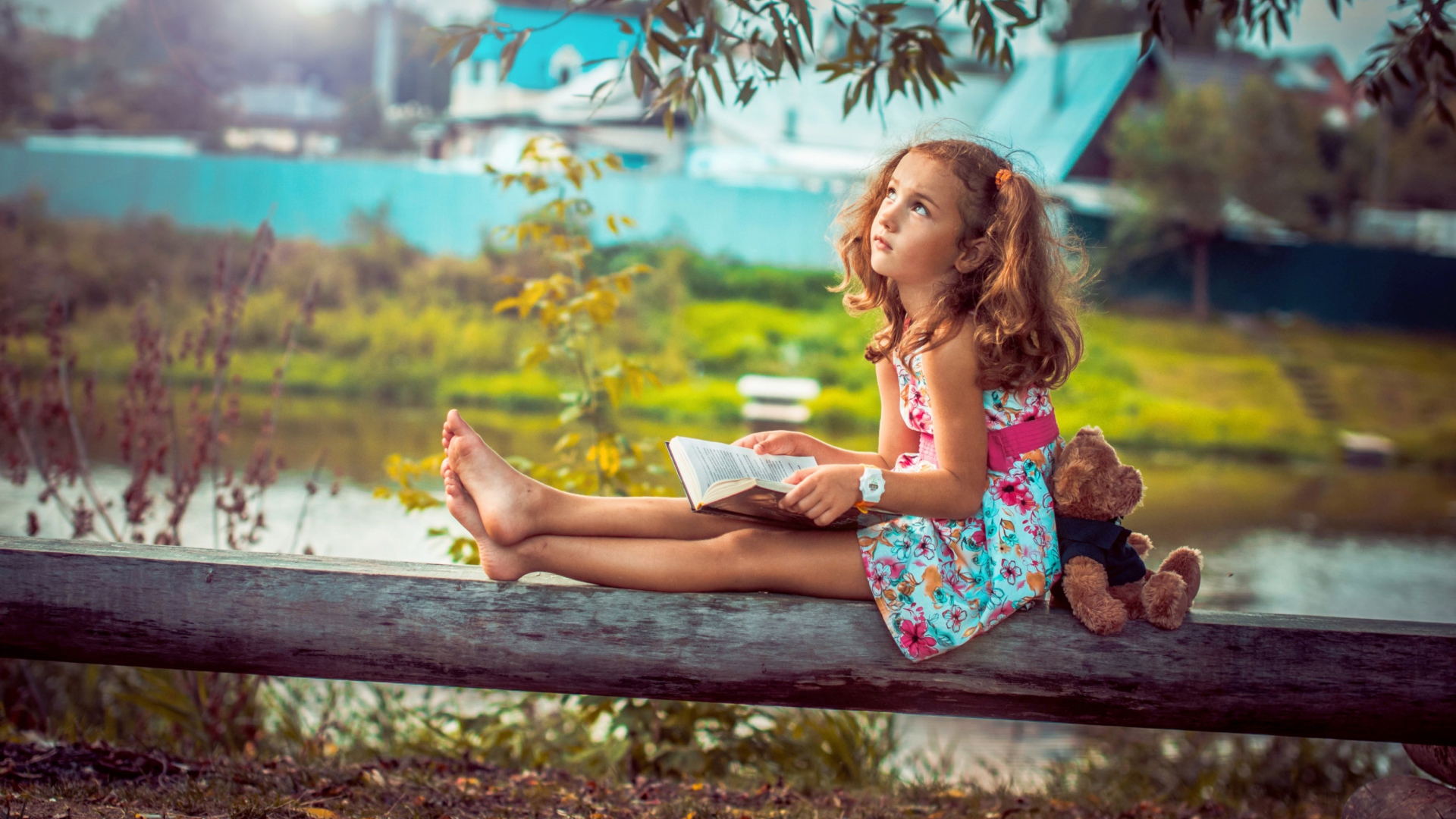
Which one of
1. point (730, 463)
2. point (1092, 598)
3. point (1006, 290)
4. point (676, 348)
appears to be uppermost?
point (1006, 290)

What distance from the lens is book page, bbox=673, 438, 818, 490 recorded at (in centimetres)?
184


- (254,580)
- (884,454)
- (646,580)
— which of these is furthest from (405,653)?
(884,454)

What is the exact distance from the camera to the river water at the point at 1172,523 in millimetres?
4363

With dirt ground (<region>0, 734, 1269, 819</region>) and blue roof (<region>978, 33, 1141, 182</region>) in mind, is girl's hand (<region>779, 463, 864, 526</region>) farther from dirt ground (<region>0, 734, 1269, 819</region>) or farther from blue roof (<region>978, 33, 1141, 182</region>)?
blue roof (<region>978, 33, 1141, 182</region>)

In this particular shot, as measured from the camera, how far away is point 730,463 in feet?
6.31

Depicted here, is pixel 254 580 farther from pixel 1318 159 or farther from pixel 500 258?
pixel 1318 159

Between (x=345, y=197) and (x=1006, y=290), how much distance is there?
15.3 m

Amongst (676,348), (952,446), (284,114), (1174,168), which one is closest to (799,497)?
(952,446)

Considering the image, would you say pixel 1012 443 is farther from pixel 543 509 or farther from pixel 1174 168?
pixel 1174 168

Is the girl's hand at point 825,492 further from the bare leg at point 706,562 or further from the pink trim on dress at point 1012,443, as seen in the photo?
the pink trim on dress at point 1012,443

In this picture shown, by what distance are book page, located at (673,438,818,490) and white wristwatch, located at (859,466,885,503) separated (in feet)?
0.51

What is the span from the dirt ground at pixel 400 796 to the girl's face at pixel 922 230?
1.13m

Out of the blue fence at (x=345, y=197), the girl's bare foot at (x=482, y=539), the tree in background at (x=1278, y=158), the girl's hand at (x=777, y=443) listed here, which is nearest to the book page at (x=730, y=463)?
the girl's hand at (x=777, y=443)

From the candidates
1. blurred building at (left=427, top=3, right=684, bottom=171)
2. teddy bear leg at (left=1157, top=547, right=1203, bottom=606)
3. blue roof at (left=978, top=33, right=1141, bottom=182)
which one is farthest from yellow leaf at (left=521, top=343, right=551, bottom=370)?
blue roof at (left=978, top=33, right=1141, bottom=182)
